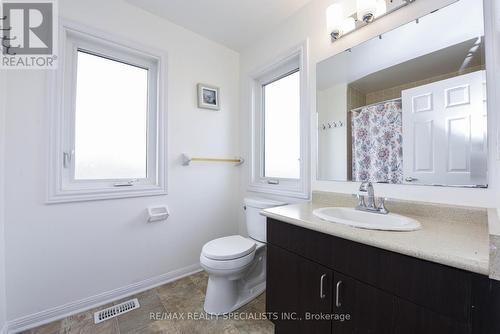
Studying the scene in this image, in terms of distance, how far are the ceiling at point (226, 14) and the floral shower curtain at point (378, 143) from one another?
1.06m

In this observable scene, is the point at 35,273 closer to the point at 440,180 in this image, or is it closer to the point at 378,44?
the point at 440,180

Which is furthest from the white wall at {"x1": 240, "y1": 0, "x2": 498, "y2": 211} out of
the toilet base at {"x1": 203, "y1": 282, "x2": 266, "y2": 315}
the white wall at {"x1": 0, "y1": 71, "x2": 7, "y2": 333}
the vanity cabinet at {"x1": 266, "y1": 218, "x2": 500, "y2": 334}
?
the white wall at {"x1": 0, "y1": 71, "x2": 7, "y2": 333}

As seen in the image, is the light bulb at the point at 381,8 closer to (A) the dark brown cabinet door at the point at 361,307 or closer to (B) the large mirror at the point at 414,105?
(B) the large mirror at the point at 414,105

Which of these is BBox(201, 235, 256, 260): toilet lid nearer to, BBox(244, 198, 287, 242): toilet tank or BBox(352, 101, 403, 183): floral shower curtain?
BBox(244, 198, 287, 242): toilet tank

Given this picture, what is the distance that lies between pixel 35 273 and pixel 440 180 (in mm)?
2457

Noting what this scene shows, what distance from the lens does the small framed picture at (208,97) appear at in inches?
80.7

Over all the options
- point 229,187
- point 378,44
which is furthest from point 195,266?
point 378,44

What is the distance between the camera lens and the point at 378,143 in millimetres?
1298

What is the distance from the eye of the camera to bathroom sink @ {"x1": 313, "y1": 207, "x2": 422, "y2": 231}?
2.90ft

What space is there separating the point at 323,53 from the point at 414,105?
0.74 m

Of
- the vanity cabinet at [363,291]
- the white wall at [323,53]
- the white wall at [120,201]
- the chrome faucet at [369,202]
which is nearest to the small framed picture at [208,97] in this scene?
the white wall at [120,201]

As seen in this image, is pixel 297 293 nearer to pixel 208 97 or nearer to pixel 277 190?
pixel 277 190

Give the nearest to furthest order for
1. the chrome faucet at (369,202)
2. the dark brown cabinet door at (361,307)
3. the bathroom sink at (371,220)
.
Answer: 1. the dark brown cabinet door at (361,307)
2. the bathroom sink at (371,220)
3. the chrome faucet at (369,202)

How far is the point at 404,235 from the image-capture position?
2.63 ft
